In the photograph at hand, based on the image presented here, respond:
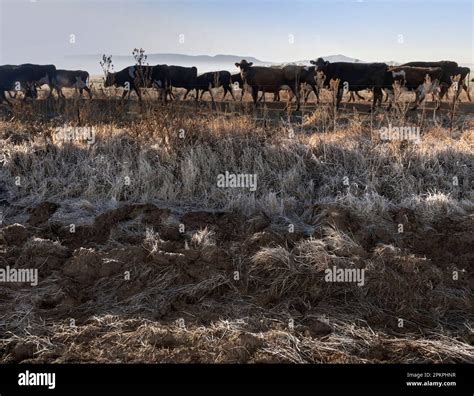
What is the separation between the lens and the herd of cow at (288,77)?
1645cm

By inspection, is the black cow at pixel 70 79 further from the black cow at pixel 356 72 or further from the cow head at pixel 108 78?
the cow head at pixel 108 78

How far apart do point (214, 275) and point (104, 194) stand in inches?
102

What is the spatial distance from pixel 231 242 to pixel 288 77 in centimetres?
1480

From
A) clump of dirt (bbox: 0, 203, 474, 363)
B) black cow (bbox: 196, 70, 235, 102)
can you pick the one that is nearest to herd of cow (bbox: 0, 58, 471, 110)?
black cow (bbox: 196, 70, 235, 102)

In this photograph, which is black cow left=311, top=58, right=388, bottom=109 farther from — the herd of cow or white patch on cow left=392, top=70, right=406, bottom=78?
white patch on cow left=392, top=70, right=406, bottom=78

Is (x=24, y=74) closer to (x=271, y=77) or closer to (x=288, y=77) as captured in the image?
(x=271, y=77)

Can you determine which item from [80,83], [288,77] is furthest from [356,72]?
[80,83]

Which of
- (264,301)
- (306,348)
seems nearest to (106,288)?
(264,301)

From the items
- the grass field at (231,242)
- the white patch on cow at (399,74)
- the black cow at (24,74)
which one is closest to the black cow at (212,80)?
the black cow at (24,74)

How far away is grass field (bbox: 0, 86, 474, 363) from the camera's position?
11.7ft

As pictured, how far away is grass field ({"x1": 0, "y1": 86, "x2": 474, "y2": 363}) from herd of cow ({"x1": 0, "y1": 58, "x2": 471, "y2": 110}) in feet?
23.3

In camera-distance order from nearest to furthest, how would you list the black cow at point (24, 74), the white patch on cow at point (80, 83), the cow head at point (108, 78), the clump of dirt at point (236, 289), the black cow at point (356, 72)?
the clump of dirt at point (236, 289)
the cow head at point (108, 78)
the black cow at point (356, 72)
the black cow at point (24, 74)
the white patch on cow at point (80, 83)

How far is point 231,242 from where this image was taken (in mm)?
4988

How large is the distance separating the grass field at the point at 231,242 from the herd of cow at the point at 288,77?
709 cm
